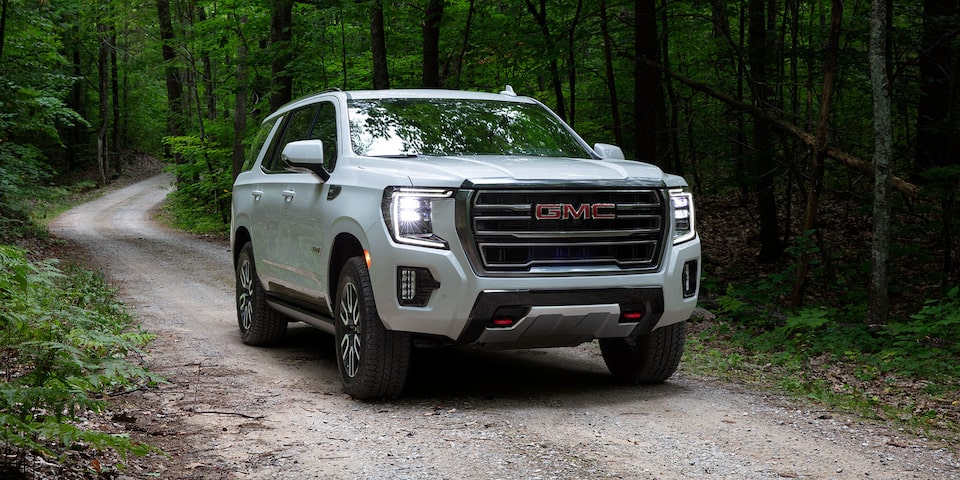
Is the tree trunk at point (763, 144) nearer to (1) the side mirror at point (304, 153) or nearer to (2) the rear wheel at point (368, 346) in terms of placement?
(1) the side mirror at point (304, 153)

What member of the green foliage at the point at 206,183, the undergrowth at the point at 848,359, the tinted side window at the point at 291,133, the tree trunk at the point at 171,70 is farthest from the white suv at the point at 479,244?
the tree trunk at the point at 171,70

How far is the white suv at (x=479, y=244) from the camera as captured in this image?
5.40 m

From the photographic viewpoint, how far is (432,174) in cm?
553

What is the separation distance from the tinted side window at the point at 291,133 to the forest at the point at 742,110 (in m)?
4.14

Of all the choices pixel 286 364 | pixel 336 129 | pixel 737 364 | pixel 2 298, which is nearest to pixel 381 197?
pixel 336 129

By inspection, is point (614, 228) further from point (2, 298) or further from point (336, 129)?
point (2, 298)

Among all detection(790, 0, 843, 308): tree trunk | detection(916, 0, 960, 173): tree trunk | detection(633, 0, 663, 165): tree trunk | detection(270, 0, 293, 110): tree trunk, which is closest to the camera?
detection(790, 0, 843, 308): tree trunk

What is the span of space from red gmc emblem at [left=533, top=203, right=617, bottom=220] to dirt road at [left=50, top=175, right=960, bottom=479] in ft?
4.07

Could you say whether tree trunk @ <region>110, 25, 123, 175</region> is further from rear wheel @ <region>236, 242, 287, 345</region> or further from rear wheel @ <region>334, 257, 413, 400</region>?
rear wheel @ <region>334, 257, 413, 400</region>

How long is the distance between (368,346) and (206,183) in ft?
80.4

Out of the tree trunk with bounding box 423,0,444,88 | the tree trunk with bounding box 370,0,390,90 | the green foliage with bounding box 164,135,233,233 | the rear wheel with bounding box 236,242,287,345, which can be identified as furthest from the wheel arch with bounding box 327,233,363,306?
the green foliage with bounding box 164,135,233,233

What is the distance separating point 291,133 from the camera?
7.81 meters

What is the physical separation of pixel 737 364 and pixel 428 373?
2757mm

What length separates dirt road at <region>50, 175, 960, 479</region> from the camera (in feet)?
14.5
